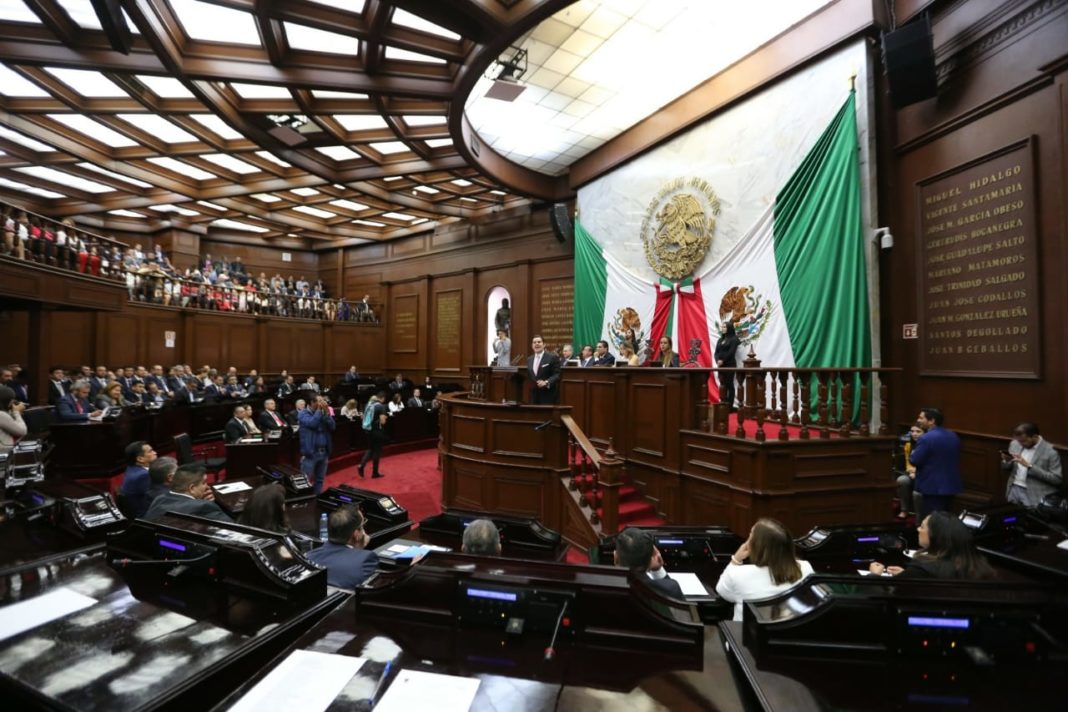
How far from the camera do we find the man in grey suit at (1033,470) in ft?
11.9

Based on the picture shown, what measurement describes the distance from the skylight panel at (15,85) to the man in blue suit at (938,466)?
11.1 m

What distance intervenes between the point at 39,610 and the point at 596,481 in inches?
138

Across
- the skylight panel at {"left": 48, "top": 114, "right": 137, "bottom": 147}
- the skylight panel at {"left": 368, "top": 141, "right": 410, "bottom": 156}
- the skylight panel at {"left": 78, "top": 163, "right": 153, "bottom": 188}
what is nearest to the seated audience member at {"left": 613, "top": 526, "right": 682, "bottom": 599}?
the skylight panel at {"left": 368, "top": 141, "right": 410, "bottom": 156}

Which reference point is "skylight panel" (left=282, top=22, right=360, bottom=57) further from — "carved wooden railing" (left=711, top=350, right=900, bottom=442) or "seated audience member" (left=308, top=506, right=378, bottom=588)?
"carved wooden railing" (left=711, top=350, right=900, bottom=442)

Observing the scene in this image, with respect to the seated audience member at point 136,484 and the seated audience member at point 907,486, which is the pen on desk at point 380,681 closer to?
the seated audience member at point 136,484

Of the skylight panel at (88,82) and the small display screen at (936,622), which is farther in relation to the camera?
the skylight panel at (88,82)

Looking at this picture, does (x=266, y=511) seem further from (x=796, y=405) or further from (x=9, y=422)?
(x=796, y=405)

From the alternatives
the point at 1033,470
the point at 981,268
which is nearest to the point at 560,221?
the point at 981,268

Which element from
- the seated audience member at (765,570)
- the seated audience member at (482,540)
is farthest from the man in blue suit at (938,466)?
the seated audience member at (482,540)

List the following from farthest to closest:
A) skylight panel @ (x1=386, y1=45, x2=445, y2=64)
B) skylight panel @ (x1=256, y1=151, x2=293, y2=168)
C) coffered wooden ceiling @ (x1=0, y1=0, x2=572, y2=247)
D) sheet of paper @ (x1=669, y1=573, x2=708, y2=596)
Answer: skylight panel @ (x1=256, y1=151, x2=293, y2=168)
skylight panel @ (x1=386, y1=45, x2=445, y2=64)
coffered wooden ceiling @ (x1=0, y1=0, x2=572, y2=247)
sheet of paper @ (x1=669, y1=573, x2=708, y2=596)

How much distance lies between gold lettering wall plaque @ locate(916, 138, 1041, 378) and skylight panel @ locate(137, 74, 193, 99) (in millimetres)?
9177

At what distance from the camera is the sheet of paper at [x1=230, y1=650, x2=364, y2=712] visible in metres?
1.11

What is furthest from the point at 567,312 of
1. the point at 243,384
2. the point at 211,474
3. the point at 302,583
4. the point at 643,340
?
the point at 302,583

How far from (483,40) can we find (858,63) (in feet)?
13.7
